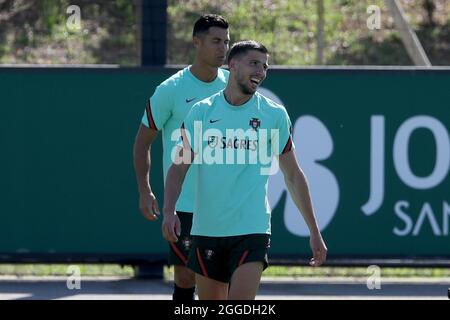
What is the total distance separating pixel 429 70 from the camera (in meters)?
11.2

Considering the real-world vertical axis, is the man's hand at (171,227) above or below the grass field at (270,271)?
above

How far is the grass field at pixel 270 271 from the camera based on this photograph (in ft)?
38.6

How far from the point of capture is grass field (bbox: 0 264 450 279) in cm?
1176

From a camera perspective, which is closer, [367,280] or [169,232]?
[169,232]

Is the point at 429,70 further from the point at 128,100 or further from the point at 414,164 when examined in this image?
the point at 128,100

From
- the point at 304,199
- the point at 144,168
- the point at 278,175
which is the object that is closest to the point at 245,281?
the point at 304,199

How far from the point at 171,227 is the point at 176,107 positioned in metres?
1.31

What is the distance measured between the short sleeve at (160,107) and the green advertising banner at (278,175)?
9.56 feet

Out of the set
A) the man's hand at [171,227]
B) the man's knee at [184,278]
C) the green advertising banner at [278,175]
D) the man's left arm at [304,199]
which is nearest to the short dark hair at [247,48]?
the man's left arm at [304,199]

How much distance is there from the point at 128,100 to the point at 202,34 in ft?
9.80

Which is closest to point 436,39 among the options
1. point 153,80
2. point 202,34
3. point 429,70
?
point 429,70

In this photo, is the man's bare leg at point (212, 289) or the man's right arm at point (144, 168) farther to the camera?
the man's right arm at point (144, 168)

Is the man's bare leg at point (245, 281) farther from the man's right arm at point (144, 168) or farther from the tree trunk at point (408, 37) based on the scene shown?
the tree trunk at point (408, 37)

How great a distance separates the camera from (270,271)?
11.9m
